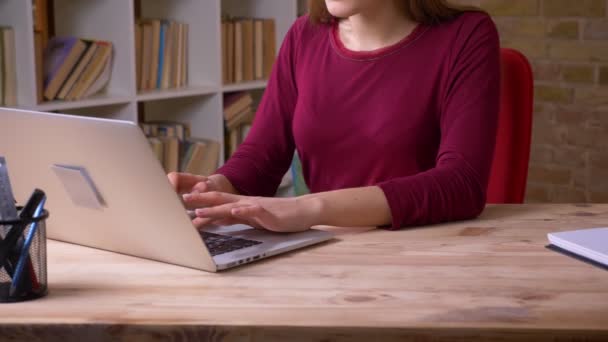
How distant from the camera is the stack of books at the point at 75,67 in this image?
2.83 metres

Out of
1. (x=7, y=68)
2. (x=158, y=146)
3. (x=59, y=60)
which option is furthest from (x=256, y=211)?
(x=158, y=146)

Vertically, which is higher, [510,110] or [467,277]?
[510,110]

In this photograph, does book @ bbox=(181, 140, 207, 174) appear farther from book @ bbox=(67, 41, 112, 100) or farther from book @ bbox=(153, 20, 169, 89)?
book @ bbox=(67, 41, 112, 100)

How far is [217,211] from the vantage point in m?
1.37

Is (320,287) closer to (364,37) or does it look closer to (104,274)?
(104,274)

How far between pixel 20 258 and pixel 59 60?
1.89 metres

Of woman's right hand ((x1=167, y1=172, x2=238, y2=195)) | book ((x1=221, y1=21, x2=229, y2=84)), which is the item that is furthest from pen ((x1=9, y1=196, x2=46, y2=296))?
book ((x1=221, y1=21, x2=229, y2=84))

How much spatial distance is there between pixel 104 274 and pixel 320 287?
0.99 feet

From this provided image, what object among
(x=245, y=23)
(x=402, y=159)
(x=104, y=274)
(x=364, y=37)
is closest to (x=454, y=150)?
(x=402, y=159)

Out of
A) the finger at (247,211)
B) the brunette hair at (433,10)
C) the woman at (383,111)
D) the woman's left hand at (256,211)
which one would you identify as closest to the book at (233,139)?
the woman at (383,111)

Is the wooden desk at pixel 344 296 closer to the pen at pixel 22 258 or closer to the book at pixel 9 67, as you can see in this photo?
the pen at pixel 22 258

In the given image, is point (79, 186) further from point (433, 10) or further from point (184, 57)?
point (184, 57)

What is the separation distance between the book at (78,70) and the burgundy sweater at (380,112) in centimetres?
112

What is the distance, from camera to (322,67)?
1920 millimetres
